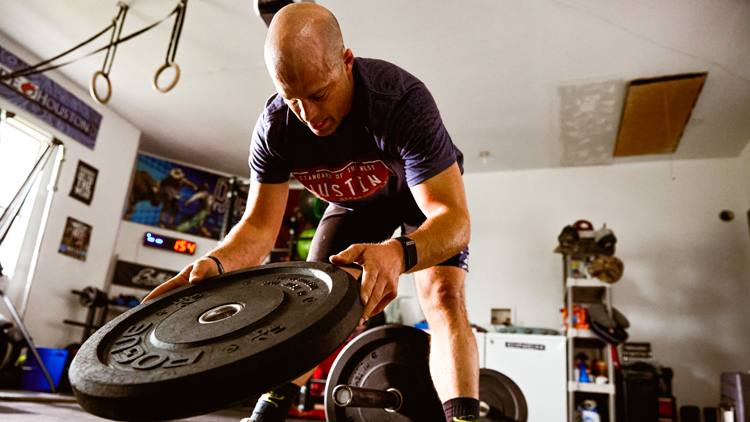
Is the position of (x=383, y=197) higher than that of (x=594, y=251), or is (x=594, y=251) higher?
(x=594, y=251)

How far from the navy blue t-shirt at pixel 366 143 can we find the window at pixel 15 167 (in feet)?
12.7

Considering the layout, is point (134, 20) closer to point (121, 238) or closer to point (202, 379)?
point (121, 238)

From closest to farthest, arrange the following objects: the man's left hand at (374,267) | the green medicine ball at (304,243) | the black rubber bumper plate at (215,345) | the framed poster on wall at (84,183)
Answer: the black rubber bumper plate at (215,345) < the man's left hand at (374,267) < the framed poster on wall at (84,183) < the green medicine ball at (304,243)

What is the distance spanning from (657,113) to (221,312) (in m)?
4.43

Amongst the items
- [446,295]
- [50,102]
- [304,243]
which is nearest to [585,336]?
[304,243]

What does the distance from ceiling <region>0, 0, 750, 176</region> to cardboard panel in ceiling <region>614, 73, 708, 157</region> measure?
0.09 metres

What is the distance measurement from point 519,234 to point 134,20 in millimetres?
4214

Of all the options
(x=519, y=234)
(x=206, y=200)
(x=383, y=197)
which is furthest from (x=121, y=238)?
(x=383, y=197)

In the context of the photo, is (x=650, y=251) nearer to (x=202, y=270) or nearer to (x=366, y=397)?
(x=366, y=397)

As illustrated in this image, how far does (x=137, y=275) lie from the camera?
568cm

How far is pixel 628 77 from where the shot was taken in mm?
3867

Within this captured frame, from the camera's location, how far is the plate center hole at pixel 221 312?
36.9 inches

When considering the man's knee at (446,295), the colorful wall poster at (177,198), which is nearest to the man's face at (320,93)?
the man's knee at (446,295)

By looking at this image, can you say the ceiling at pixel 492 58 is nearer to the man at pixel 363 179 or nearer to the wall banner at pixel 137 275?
the wall banner at pixel 137 275
